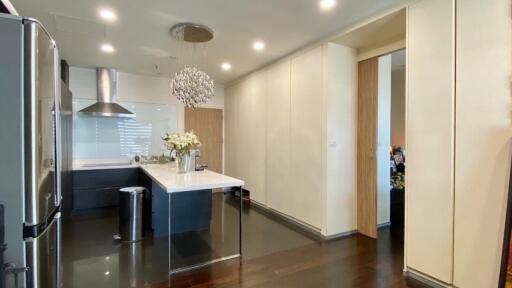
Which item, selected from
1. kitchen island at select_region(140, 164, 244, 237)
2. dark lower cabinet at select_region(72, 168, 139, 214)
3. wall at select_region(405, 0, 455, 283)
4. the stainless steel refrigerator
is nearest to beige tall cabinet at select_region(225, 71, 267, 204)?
kitchen island at select_region(140, 164, 244, 237)

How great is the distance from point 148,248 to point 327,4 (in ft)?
11.1

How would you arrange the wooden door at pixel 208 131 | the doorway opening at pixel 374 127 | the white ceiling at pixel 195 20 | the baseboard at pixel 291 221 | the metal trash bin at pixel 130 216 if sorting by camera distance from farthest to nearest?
the wooden door at pixel 208 131 < the baseboard at pixel 291 221 < the metal trash bin at pixel 130 216 < the doorway opening at pixel 374 127 < the white ceiling at pixel 195 20

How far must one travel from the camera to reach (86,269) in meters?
2.63

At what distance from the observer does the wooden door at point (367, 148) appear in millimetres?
3434

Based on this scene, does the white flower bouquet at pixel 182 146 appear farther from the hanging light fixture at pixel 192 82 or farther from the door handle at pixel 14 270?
the door handle at pixel 14 270

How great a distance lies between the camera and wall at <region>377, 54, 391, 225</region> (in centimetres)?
362

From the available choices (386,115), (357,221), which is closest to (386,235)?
(357,221)

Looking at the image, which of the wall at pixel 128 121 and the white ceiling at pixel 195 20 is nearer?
the white ceiling at pixel 195 20

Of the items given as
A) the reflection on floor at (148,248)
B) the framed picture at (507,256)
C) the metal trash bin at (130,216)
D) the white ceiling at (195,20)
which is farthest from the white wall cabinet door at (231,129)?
the framed picture at (507,256)

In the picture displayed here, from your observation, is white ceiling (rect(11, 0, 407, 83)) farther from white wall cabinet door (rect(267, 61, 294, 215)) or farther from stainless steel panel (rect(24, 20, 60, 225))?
stainless steel panel (rect(24, 20, 60, 225))

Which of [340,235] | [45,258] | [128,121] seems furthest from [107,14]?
[340,235]

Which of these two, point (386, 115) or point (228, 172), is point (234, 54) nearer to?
point (386, 115)

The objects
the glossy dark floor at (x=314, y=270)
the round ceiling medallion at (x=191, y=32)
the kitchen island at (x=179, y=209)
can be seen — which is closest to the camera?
the glossy dark floor at (x=314, y=270)

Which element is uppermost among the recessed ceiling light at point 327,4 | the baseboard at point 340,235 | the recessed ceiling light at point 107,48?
the recessed ceiling light at point 107,48
